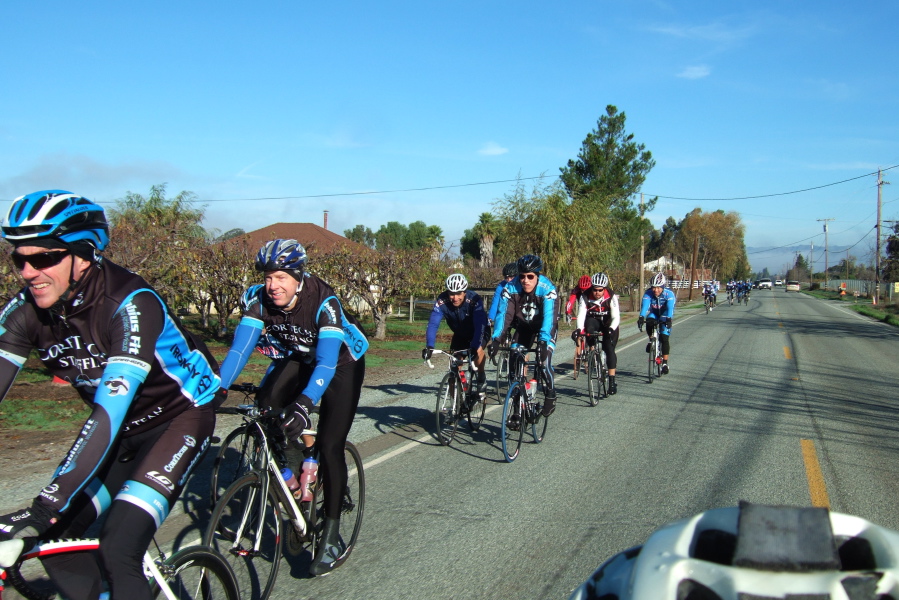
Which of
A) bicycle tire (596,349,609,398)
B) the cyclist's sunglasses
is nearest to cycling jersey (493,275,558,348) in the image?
bicycle tire (596,349,609,398)

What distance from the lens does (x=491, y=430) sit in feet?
28.2

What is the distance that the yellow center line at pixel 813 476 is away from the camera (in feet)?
18.9

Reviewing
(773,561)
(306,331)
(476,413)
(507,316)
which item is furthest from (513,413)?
(773,561)

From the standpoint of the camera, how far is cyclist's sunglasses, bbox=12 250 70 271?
7.95 ft

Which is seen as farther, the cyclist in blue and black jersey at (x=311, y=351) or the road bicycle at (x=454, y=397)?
the road bicycle at (x=454, y=397)

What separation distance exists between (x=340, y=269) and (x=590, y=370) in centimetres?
1164

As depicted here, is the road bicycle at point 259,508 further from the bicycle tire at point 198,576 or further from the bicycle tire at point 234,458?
the bicycle tire at point 198,576

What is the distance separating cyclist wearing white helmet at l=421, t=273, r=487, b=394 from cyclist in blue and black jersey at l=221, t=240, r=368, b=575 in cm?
350

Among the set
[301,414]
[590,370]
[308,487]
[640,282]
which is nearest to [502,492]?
[308,487]

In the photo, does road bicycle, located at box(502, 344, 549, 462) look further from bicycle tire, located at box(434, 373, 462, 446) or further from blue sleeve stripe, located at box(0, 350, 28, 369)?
blue sleeve stripe, located at box(0, 350, 28, 369)

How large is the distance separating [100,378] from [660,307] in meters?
11.9

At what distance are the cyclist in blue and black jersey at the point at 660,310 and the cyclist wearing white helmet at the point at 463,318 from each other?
5.62 meters

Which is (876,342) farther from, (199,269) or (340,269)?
(199,269)

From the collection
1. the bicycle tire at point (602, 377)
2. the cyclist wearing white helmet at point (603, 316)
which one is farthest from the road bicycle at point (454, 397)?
the cyclist wearing white helmet at point (603, 316)
